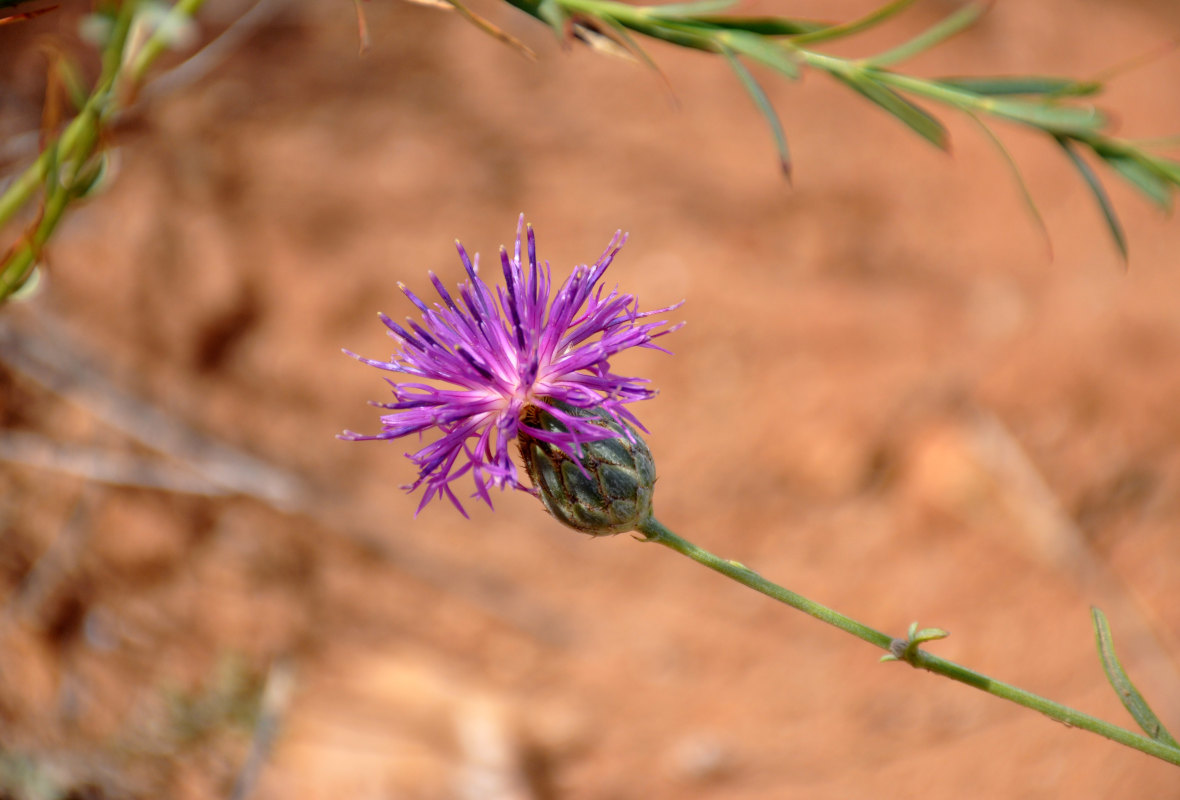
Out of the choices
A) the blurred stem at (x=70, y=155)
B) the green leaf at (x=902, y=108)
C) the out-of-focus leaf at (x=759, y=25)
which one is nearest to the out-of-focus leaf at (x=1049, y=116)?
the green leaf at (x=902, y=108)

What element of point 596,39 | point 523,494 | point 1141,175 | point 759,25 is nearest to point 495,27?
point 596,39

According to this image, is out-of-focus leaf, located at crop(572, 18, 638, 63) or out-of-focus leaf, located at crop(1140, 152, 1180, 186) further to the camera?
out-of-focus leaf, located at crop(1140, 152, 1180, 186)

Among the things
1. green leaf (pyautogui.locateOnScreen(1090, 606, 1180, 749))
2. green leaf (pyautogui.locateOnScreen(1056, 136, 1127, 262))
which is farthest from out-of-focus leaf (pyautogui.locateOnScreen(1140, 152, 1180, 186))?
green leaf (pyautogui.locateOnScreen(1090, 606, 1180, 749))

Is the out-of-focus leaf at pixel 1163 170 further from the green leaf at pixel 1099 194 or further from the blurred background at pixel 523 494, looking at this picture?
the blurred background at pixel 523 494

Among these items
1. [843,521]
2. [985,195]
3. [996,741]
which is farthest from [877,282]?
[996,741]

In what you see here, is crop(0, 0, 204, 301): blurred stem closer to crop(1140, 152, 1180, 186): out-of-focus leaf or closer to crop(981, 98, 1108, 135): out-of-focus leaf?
crop(981, 98, 1108, 135): out-of-focus leaf

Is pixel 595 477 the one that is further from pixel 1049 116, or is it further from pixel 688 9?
pixel 1049 116
